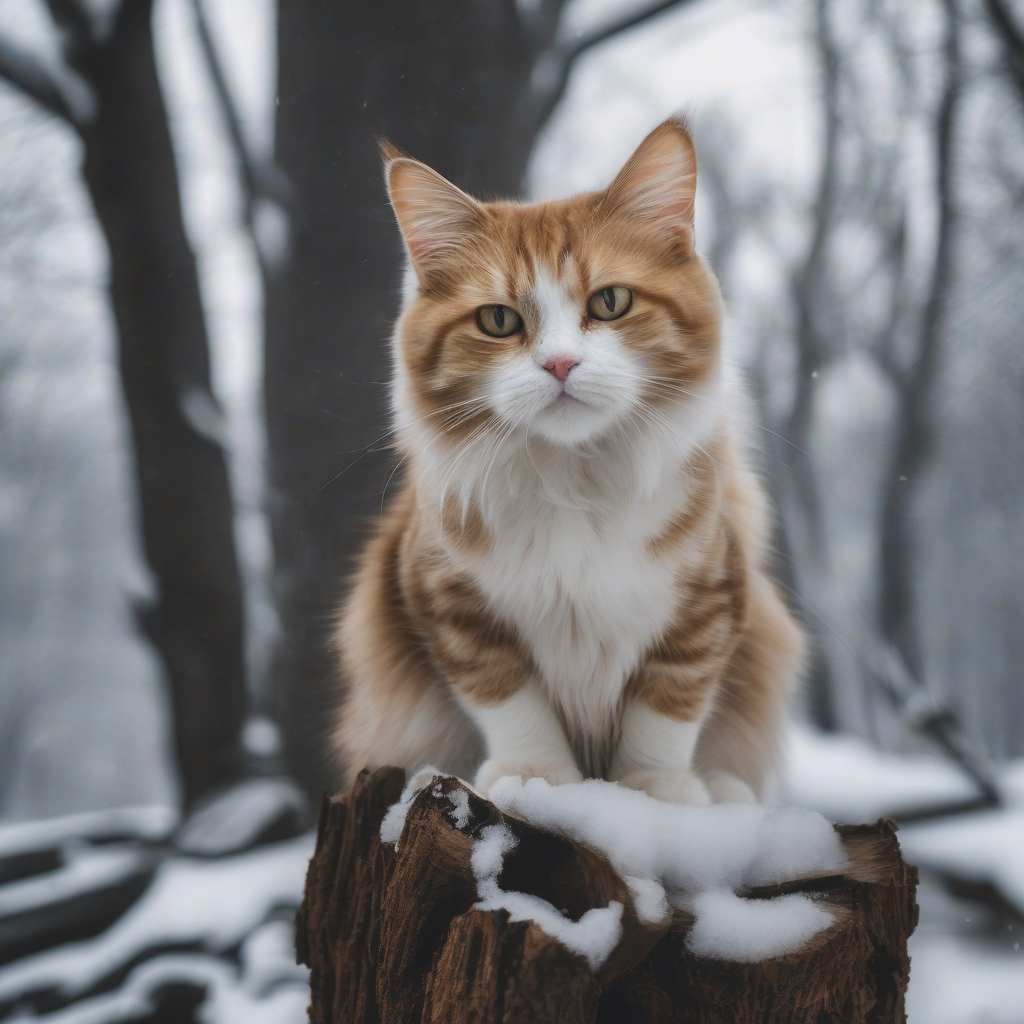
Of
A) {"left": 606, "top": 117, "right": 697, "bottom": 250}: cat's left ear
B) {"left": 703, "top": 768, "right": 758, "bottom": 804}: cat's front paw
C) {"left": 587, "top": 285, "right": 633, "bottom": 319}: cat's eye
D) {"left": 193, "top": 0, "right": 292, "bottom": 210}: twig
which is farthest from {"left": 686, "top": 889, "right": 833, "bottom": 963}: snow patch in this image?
{"left": 193, "top": 0, "right": 292, "bottom": 210}: twig

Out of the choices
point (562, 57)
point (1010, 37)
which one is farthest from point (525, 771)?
point (1010, 37)

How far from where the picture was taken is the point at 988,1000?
136 centimetres

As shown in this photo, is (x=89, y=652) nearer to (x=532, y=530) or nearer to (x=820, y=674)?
(x=532, y=530)

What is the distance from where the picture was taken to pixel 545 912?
0.66 metres

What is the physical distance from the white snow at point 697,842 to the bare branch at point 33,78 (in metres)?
1.55

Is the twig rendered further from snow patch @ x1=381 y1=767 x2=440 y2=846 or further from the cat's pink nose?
snow patch @ x1=381 y1=767 x2=440 y2=846

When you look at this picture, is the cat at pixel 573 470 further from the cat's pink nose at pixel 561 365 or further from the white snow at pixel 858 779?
the white snow at pixel 858 779

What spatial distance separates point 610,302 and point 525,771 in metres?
0.53

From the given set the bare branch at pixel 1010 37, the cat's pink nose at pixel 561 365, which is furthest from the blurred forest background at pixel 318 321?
the cat's pink nose at pixel 561 365

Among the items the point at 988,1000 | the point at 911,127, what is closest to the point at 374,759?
the point at 988,1000

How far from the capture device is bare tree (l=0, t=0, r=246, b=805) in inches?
62.6

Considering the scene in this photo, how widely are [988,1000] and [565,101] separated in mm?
1667

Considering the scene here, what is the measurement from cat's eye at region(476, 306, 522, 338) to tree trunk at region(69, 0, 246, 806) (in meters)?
0.85

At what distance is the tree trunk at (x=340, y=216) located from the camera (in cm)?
144
